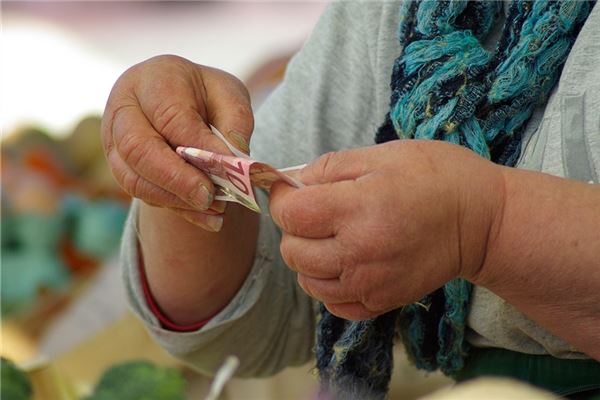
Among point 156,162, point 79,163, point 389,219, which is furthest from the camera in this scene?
point 79,163

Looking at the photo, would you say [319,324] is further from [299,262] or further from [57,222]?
[57,222]

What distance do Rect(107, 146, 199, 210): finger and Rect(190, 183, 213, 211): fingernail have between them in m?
0.02

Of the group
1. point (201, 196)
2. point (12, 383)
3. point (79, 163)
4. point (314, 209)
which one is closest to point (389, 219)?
point (314, 209)

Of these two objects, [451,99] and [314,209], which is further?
[451,99]

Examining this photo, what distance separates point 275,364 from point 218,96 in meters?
0.38

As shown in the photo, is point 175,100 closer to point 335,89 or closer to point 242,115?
point 242,115

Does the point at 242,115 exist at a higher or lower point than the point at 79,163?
higher

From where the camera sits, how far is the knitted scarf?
2.27 feet

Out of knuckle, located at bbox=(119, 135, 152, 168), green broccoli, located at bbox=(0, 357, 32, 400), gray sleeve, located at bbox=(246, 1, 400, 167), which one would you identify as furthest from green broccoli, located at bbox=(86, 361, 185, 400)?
gray sleeve, located at bbox=(246, 1, 400, 167)

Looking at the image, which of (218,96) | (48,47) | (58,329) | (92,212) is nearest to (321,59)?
(218,96)

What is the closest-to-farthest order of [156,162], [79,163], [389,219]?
1. [389,219]
2. [156,162]
3. [79,163]

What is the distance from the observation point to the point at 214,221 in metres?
0.66

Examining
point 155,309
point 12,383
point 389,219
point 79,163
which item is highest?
point 389,219

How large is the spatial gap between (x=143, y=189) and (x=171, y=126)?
0.06 meters
